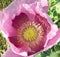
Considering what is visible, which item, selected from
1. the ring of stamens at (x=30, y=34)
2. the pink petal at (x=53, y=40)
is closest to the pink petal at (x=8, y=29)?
the ring of stamens at (x=30, y=34)

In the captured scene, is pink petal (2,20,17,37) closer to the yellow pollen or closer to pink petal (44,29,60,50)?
the yellow pollen

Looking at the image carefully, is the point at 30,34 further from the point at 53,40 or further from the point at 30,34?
the point at 53,40

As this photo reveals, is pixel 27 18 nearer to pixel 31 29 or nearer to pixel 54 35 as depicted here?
pixel 31 29

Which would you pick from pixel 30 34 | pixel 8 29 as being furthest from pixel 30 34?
pixel 8 29

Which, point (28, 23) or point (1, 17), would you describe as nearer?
point (1, 17)

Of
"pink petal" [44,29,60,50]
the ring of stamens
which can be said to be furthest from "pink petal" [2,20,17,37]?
"pink petal" [44,29,60,50]

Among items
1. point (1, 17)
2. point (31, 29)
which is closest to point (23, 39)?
point (31, 29)

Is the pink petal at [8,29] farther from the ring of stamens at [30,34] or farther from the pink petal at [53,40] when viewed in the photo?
the pink petal at [53,40]

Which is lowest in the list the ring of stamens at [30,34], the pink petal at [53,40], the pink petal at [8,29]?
the pink petal at [53,40]
